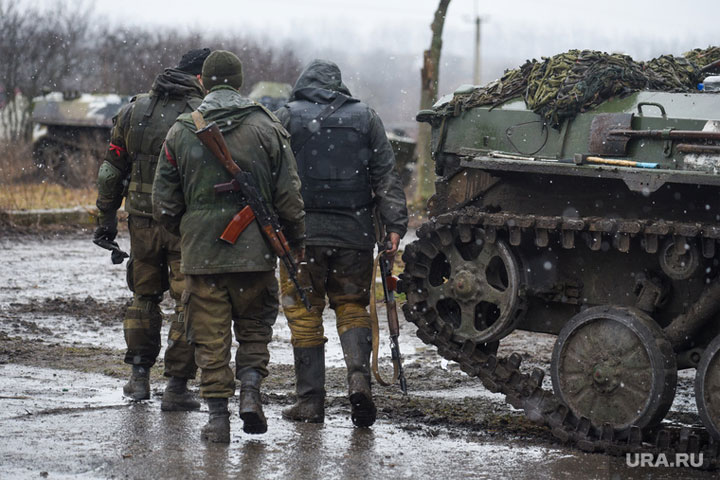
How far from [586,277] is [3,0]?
25550mm

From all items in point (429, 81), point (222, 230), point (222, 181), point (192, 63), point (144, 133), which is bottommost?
point (222, 230)

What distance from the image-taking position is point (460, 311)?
24.9 feet

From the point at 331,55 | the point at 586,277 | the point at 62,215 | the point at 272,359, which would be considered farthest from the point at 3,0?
the point at 331,55

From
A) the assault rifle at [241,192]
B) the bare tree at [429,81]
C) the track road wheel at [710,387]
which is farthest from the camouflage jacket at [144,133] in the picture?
the bare tree at [429,81]

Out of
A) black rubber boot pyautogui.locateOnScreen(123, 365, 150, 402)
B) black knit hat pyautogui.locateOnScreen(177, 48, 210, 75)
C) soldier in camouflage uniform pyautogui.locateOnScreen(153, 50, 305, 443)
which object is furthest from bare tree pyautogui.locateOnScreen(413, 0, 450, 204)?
soldier in camouflage uniform pyautogui.locateOnScreen(153, 50, 305, 443)

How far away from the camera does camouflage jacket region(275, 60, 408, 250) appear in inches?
264

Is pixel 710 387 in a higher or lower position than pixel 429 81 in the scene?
lower

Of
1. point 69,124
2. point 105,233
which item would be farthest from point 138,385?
point 69,124

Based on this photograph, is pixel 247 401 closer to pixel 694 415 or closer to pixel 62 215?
pixel 694 415

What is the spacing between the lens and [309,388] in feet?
21.6

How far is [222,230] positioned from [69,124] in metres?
19.7

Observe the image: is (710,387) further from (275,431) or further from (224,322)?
(224,322)

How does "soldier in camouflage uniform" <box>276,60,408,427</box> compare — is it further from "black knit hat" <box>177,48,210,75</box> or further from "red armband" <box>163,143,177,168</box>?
"red armband" <box>163,143,177,168</box>

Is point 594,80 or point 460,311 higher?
point 594,80
